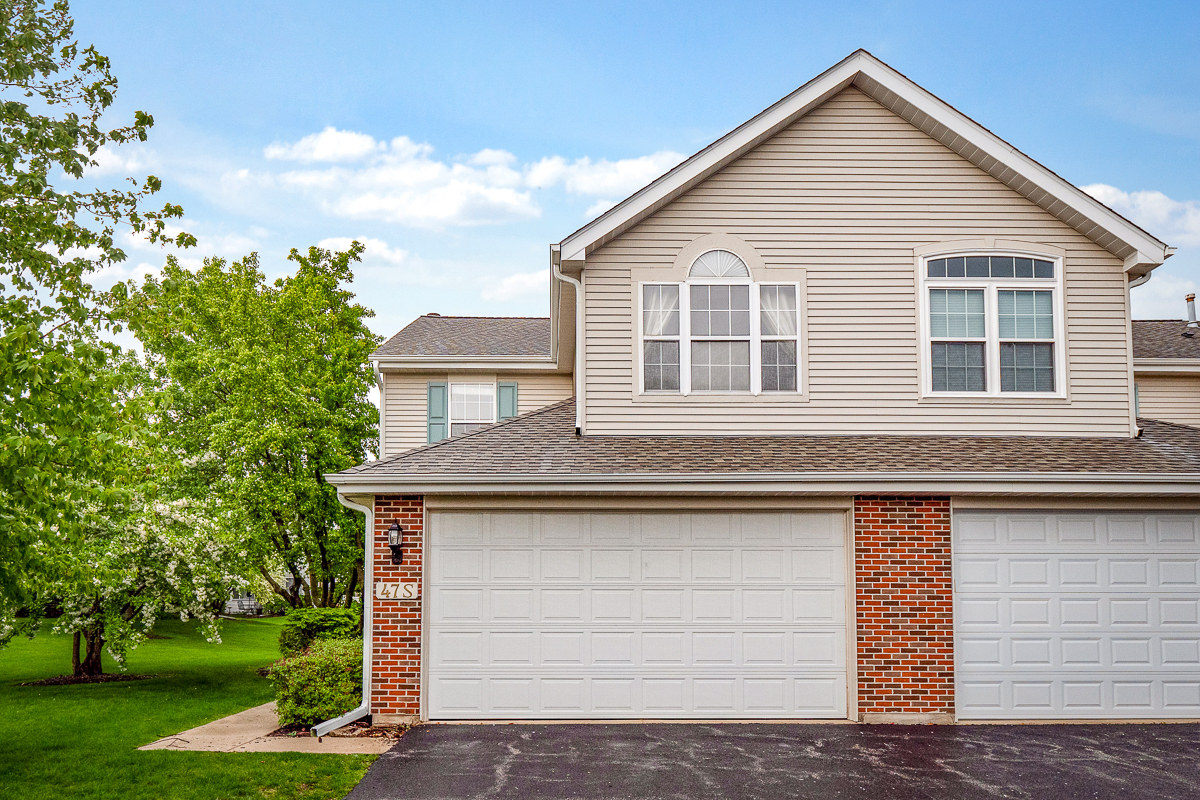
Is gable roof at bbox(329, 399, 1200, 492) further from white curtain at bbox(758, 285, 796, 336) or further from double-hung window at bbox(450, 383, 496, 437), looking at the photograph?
double-hung window at bbox(450, 383, 496, 437)

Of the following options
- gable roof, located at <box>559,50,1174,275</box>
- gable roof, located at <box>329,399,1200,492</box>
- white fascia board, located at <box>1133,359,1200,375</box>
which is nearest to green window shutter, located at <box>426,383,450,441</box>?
gable roof, located at <box>329,399,1200,492</box>

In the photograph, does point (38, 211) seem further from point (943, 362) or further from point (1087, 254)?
point (1087, 254)

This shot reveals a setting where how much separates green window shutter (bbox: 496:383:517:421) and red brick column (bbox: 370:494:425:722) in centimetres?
707

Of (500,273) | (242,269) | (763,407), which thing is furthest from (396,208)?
(763,407)

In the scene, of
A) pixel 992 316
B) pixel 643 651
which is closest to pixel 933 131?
pixel 992 316

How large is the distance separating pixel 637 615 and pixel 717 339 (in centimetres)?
358

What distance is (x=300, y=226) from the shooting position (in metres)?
26.8

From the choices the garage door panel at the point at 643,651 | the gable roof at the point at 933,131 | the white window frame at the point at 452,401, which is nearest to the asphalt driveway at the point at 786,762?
the garage door panel at the point at 643,651

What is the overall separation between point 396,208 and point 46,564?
26.7 meters

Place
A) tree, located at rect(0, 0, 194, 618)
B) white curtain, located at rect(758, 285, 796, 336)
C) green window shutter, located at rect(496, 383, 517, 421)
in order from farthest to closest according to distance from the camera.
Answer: green window shutter, located at rect(496, 383, 517, 421)
white curtain, located at rect(758, 285, 796, 336)
tree, located at rect(0, 0, 194, 618)

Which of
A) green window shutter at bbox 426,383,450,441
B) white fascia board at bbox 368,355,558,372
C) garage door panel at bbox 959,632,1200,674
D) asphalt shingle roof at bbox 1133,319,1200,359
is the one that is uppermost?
asphalt shingle roof at bbox 1133,319,1200,359

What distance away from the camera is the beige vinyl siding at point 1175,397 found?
15852mm

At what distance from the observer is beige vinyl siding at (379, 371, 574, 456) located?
54.5ft

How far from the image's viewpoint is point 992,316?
435 inches
